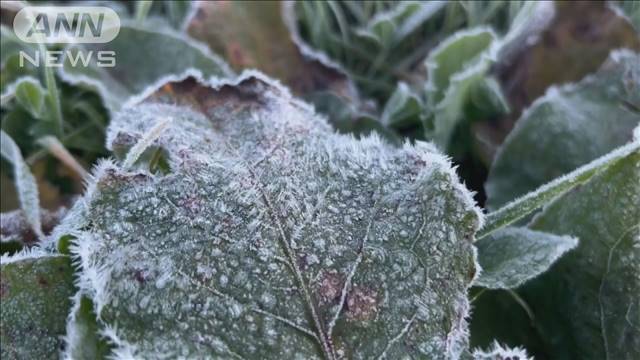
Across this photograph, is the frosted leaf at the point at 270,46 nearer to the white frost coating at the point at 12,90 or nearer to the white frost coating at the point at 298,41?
the white frost coating at the point at 298,41

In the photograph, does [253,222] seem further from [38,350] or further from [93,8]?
[93,8]

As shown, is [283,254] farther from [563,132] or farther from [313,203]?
[563,132]

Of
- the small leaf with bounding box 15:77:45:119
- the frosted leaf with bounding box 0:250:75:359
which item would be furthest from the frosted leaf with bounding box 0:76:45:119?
the frosted leaf with bounding box 0:250:75:359

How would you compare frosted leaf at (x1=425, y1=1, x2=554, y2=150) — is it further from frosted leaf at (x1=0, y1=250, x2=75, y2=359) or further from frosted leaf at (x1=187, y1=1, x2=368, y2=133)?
frosted leaf at (x1=0, y1=250, x2=75, y2=359)

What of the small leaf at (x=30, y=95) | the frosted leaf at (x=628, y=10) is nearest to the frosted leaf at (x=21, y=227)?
the small leaf at (x=30, y=95)

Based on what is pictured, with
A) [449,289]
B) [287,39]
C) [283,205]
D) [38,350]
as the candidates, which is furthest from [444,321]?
[287,39]

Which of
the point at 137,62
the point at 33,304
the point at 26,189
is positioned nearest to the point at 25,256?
the point at 33,304
